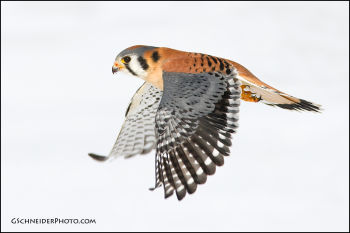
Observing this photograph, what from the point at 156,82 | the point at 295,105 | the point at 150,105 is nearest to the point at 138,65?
A: the point at 156,82

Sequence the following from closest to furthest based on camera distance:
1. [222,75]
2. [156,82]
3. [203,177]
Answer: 1. [203,177]
2. [222,75]
3. [156,82]

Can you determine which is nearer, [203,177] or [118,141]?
[203,177]

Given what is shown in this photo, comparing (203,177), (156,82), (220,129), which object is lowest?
(203,177)

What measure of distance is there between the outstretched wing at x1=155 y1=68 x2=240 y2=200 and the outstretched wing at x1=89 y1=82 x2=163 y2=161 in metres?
0.88

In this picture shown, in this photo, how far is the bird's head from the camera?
21.2 ft

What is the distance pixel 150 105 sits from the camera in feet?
23.3

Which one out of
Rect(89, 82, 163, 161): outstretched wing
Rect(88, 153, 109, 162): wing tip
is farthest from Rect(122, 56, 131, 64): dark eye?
Rect(88, 153, 109, 162): wing tip

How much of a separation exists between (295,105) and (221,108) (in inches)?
44.4

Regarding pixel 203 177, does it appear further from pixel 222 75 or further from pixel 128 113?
pixel 128 113

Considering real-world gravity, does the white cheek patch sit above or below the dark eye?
below

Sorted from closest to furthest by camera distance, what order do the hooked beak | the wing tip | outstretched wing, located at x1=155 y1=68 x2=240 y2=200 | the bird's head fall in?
outstretched wing, located at x1=155 y1=68 x2=240 y2=200 < the wing tip < the bird's head < the hooked beak

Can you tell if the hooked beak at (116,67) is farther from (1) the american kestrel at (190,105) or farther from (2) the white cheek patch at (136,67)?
(2) the white cheek patch at (136,67)

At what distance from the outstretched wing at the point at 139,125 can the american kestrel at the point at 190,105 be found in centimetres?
29

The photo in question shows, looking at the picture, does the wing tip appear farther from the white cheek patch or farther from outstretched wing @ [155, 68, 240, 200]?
the white cheek patch
